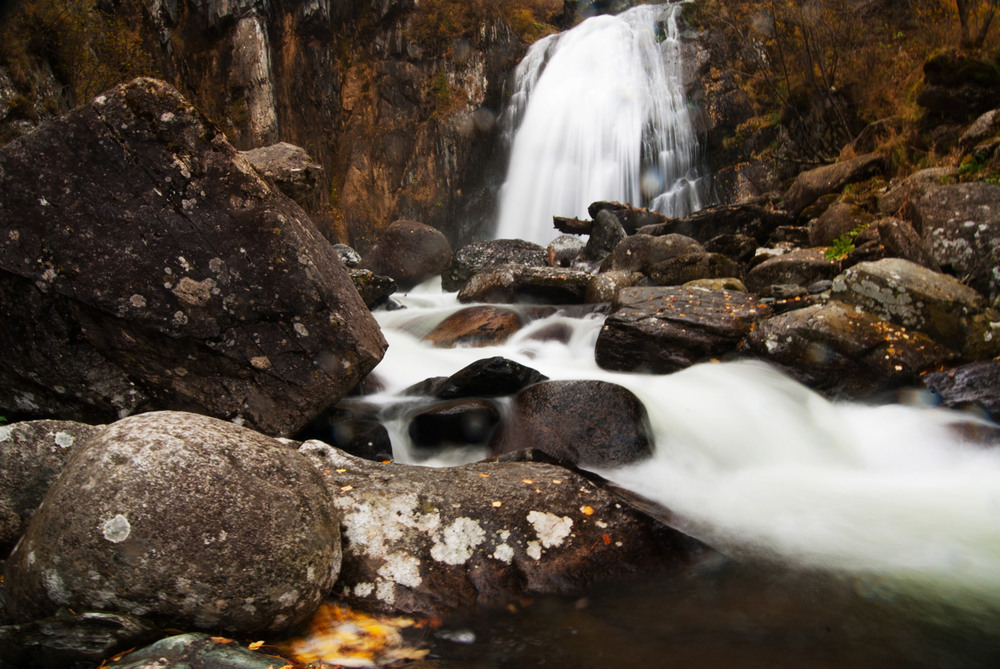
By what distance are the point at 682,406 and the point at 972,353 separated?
2.73m

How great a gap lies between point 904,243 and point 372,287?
786 cm

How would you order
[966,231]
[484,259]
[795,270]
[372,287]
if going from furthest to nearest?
[484,259], [372,287], [795,270], [966,231]

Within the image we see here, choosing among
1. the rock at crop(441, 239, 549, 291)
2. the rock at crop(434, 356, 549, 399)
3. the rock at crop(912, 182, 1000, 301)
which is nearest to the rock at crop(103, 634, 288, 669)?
the rock at crop(434, 356, 549, 399)

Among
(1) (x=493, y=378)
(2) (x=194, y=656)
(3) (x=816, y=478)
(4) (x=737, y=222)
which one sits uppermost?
(4) (x=737, y=222)

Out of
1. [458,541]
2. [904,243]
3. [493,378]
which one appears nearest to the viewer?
[458,541]

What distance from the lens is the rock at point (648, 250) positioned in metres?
9.95

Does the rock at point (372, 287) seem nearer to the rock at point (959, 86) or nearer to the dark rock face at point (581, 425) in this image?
the dark rock face at point (581, 425)

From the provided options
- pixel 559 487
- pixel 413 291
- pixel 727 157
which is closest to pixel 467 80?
pixel 727 157

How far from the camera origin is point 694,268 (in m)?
9.00

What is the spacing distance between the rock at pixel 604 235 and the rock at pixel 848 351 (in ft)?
24.0

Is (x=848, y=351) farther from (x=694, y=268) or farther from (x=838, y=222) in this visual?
(x=838, y=222)

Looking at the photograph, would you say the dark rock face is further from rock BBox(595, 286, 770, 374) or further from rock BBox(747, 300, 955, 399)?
rock BBox(747, 300, 955, 399)

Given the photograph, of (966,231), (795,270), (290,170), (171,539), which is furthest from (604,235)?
(171,539)

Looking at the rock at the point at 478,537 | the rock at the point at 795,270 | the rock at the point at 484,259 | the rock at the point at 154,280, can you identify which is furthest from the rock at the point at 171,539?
the rock at the point at 484,259
